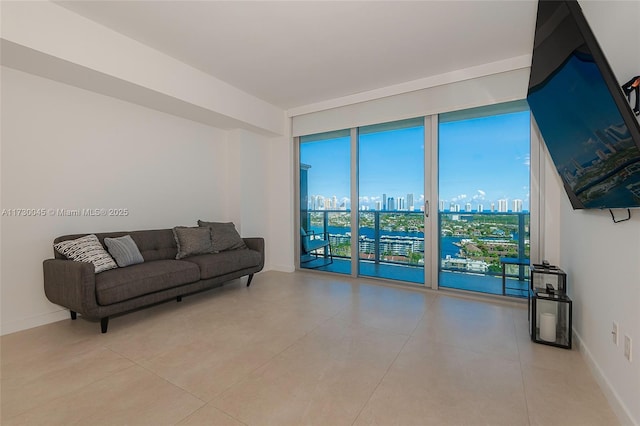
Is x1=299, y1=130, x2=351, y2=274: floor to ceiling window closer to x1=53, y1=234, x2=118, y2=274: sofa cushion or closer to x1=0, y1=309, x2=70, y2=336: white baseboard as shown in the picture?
x1=53, y1=234, x2=118, y2=274: sofa cushion

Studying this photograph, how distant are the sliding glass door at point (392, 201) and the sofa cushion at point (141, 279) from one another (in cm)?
250

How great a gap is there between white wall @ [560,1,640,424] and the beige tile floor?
0.16m

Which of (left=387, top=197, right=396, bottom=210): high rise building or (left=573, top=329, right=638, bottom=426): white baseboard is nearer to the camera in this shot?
(left=573, top=329, right=638, bottom=426): white baseboard

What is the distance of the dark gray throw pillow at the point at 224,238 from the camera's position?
12.5 feet

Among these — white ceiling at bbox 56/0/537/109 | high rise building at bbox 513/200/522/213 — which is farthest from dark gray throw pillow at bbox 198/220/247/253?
high rise building at bbox 513/200/522/213

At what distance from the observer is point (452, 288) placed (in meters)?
3.71

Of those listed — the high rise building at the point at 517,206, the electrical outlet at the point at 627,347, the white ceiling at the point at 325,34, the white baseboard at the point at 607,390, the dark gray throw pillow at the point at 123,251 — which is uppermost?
the white ceiling at the point at 325,34

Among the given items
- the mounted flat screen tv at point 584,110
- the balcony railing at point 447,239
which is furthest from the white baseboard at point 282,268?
the mounted flat screen tv at point 584,110

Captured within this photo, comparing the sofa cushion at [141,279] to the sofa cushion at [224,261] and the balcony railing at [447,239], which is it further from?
the balcony railing at [447,239]

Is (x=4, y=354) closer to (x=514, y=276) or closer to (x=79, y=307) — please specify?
(x=79, y=307)

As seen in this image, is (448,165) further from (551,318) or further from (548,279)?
(551,318)

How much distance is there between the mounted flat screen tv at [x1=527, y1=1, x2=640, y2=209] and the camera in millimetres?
1095

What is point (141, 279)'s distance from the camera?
267cm

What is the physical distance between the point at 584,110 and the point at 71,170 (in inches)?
161
